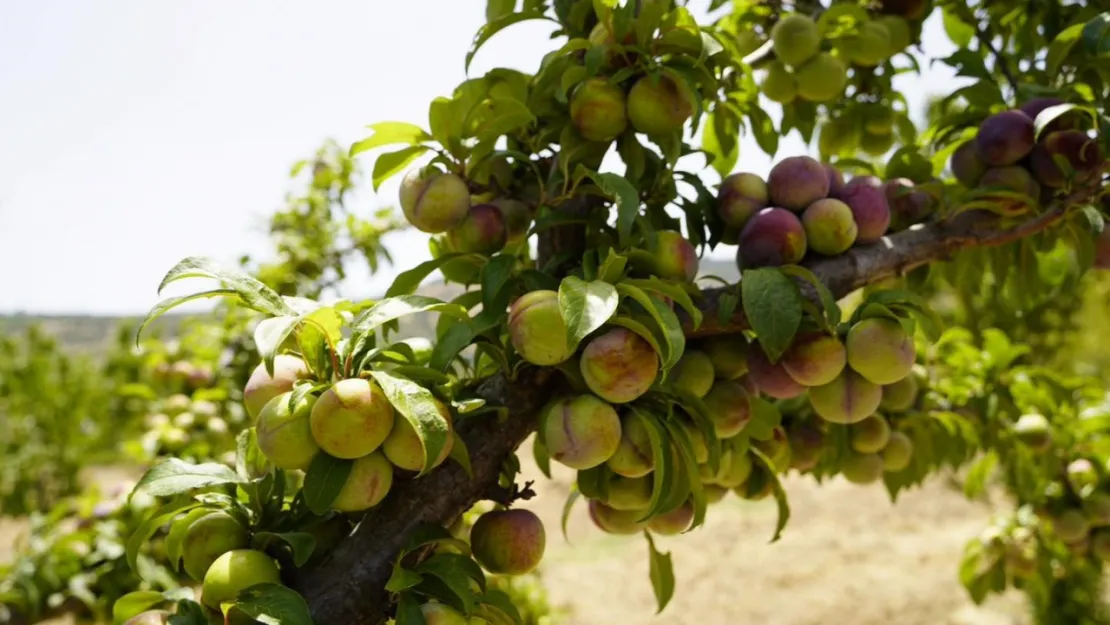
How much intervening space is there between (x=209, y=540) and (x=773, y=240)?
2.10 feet

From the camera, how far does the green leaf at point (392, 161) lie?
930mm

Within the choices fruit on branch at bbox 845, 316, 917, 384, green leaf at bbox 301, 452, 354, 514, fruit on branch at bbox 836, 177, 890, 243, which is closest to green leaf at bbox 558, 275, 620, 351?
green leaf at bbox 301, 452, 354, 514

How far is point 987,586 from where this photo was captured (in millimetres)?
1767

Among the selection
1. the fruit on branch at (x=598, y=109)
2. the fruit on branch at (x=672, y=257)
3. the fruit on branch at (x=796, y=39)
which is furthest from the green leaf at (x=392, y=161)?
the fruit on branch at (x=796, y=39)

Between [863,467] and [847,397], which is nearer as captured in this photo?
[847,397]

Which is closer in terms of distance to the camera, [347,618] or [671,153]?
[347,618]

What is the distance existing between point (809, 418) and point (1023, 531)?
2.98ft

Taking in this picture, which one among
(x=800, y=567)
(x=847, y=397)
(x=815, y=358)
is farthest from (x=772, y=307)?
(x=800, y=567)

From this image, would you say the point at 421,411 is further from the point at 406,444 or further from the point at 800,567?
the point at 800,567

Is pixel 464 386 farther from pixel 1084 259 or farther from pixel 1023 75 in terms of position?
pixel 1023 75

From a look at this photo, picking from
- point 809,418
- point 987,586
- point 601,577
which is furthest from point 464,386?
point 601,577

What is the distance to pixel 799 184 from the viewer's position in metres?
0.98

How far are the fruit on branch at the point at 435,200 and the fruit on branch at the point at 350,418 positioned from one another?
252mm

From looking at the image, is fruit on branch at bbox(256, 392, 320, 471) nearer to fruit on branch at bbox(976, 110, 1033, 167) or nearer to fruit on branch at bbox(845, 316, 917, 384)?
fruit on branch at bbox(845, 316, 917, 384)
